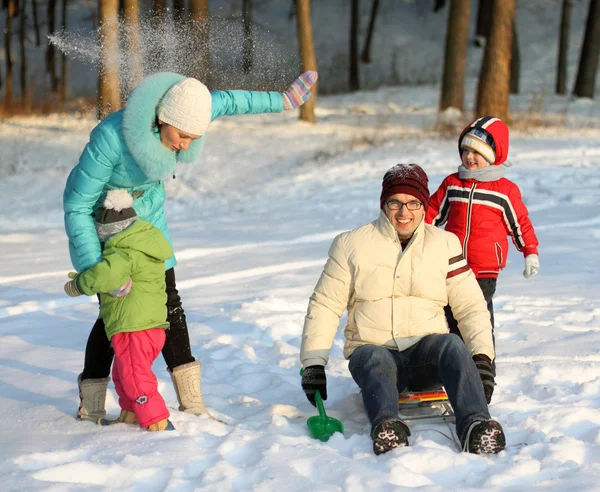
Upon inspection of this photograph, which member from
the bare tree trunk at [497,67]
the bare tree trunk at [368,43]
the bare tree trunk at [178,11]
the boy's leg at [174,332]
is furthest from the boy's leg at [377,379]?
the bare tree trunk at [368,43]

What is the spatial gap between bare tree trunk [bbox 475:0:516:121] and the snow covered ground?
179cm

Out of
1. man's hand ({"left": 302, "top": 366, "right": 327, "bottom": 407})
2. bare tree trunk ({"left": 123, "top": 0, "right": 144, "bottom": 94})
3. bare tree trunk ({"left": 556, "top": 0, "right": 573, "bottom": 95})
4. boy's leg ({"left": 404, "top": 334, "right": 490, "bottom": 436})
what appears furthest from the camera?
bare tree trunk ({"left": 556, "top": 0, "right": 573, "bottom": 95})

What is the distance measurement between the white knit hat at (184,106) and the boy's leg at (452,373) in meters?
1.42

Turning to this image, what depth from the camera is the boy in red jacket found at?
4.52m

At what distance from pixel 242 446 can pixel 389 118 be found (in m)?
14.5

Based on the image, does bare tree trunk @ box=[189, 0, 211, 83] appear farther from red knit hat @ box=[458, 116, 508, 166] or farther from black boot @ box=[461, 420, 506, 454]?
black boot @ box=[461, 420, 506, 454]

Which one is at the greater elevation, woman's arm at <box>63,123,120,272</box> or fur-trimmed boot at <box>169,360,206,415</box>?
woman's arm at <box>63,123,120,272</box>

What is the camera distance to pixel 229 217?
33.3 feet

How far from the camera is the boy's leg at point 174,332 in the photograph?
155 inches

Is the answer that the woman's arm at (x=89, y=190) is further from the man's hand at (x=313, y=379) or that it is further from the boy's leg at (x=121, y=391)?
the man's hand at (x=313, y=379)

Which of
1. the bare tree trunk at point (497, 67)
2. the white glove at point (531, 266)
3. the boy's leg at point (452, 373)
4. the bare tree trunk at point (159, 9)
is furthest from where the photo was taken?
the bare tree trunk at point (159, 9)

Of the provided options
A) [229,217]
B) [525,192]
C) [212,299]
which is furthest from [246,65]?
[212,299]

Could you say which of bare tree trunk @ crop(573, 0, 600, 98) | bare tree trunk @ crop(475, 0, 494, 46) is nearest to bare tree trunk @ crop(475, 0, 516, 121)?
bare tree trunk @ crop(573, 0, 600, 98)

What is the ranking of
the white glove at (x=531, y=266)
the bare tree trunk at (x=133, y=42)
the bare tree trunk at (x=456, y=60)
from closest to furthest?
1. the white glove at (x=531, y=266)
2. the bare tree trunk at (x=133, y=42)
3. the bare tree trunk at (x=456, y=60)
